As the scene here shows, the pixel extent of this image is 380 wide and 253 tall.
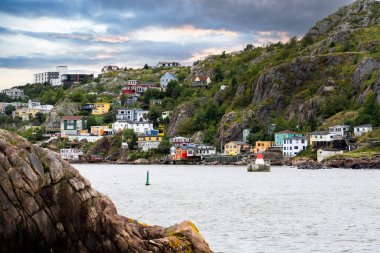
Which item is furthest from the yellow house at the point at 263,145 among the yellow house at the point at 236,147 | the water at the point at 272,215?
the water at the point at 272,215

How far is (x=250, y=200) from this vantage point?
6419 centimetres

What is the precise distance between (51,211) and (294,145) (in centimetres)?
15540

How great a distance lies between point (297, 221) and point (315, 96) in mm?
153674

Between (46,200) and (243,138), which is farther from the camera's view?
(243,138)


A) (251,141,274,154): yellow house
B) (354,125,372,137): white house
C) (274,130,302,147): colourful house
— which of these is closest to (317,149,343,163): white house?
(354,125,372,137): white house

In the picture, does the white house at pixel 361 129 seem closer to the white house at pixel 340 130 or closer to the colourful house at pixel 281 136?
the white house at pixel 340 130

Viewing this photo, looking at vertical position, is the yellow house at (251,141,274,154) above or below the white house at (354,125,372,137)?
below

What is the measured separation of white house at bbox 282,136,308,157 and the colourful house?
7.53ft

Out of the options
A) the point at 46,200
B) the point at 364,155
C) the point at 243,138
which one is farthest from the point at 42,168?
the point at 243,138

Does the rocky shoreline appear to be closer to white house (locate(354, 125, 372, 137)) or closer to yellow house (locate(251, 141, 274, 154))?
white house (locate(354, 125, 372, 137))

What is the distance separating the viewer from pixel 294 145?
17600cm

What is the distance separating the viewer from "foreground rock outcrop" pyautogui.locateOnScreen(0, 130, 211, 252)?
893 inches

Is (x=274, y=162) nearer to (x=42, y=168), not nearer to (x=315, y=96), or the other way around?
(x=315, y=96)

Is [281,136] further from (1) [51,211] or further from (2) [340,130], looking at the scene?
(1) [51,211]
